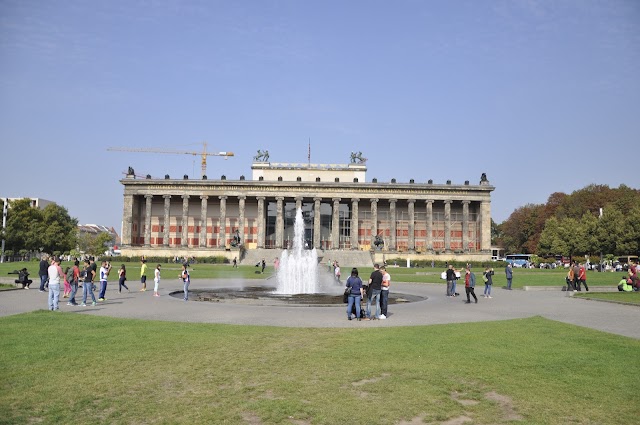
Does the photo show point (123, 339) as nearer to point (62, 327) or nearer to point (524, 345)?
point (62, 327)

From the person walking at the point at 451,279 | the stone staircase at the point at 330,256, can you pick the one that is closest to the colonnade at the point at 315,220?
the stone staircase at the point at 330,256

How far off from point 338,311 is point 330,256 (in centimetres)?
7227

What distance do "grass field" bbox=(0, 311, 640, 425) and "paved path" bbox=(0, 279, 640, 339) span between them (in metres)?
2.85

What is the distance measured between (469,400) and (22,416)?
7541 millimetres

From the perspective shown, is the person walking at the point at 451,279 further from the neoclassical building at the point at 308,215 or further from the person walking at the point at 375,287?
the neoclassical building at the point at 308,215

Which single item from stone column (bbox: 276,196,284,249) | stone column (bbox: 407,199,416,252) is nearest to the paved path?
stone column (bbox: 276,196,284,249)

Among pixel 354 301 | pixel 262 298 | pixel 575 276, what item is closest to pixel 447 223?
pixel 575 276

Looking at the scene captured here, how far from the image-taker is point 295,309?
24.8 metres

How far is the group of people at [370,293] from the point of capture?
21266 millimetres

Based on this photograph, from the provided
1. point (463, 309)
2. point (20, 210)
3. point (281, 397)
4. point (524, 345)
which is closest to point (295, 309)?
point (463, 309)

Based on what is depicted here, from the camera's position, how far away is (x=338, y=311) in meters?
24.6

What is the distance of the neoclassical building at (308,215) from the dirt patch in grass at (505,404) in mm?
93980

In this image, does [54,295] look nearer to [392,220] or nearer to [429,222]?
[392,220]

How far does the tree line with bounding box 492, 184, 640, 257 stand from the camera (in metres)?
84.2
